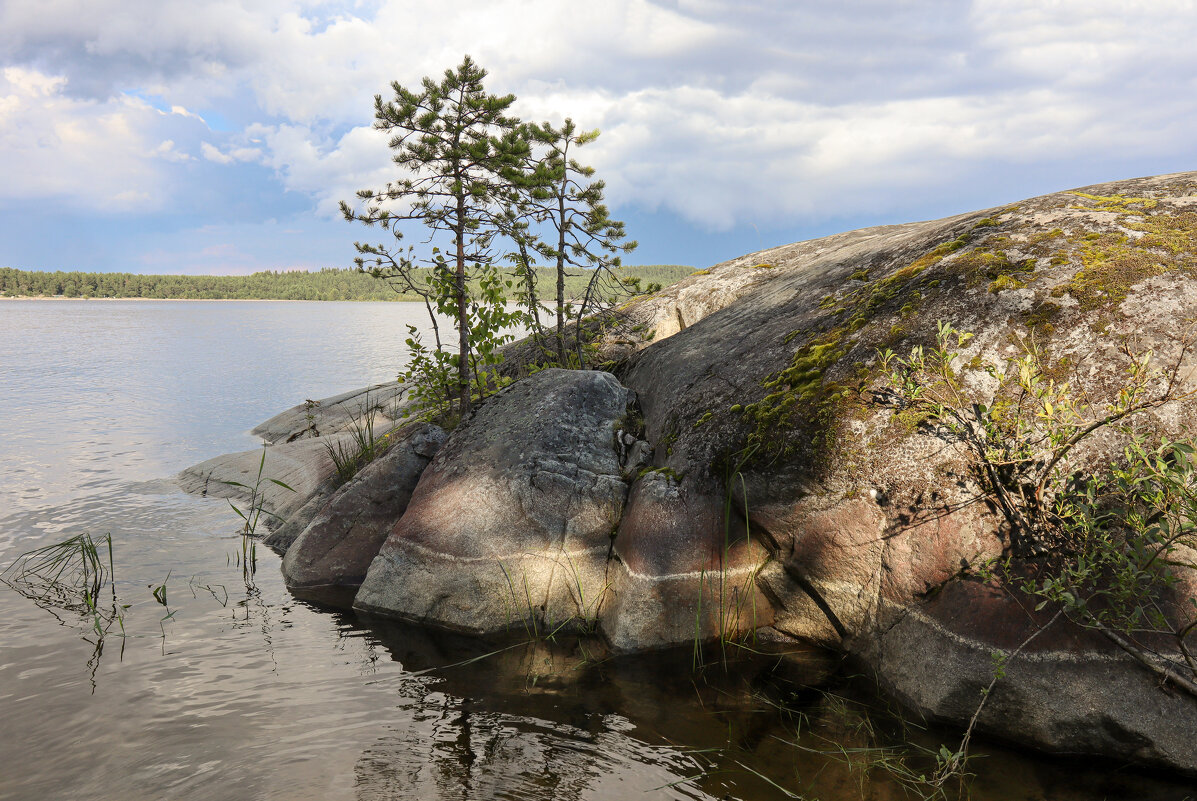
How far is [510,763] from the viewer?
425cm

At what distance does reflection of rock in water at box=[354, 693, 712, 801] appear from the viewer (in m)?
3.99

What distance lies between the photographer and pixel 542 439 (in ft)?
22.5

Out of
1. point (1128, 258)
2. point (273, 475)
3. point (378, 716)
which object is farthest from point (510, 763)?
point (273, 475)

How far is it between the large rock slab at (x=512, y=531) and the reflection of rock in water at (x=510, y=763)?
4.86 feet

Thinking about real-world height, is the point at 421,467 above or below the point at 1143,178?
below

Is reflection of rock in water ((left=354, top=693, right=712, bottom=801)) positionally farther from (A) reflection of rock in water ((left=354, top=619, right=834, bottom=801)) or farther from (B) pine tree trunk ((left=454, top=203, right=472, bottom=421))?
(B) pine tree trunk ((left=454, top=203, right=472, bottom=421))

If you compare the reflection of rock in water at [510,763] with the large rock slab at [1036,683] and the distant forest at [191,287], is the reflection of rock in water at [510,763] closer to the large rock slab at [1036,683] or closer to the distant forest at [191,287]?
the large rock slab at [1036,683]

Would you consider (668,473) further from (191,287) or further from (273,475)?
(191,287)

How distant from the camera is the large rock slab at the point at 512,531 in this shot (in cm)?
620

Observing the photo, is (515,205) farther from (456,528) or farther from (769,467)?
(769,467)

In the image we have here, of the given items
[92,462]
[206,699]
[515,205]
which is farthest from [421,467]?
[92,462]

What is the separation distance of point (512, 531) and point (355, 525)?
2.37 m

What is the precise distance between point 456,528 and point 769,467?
3.00m

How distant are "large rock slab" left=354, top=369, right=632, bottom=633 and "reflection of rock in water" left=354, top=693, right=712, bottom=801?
1.48m
